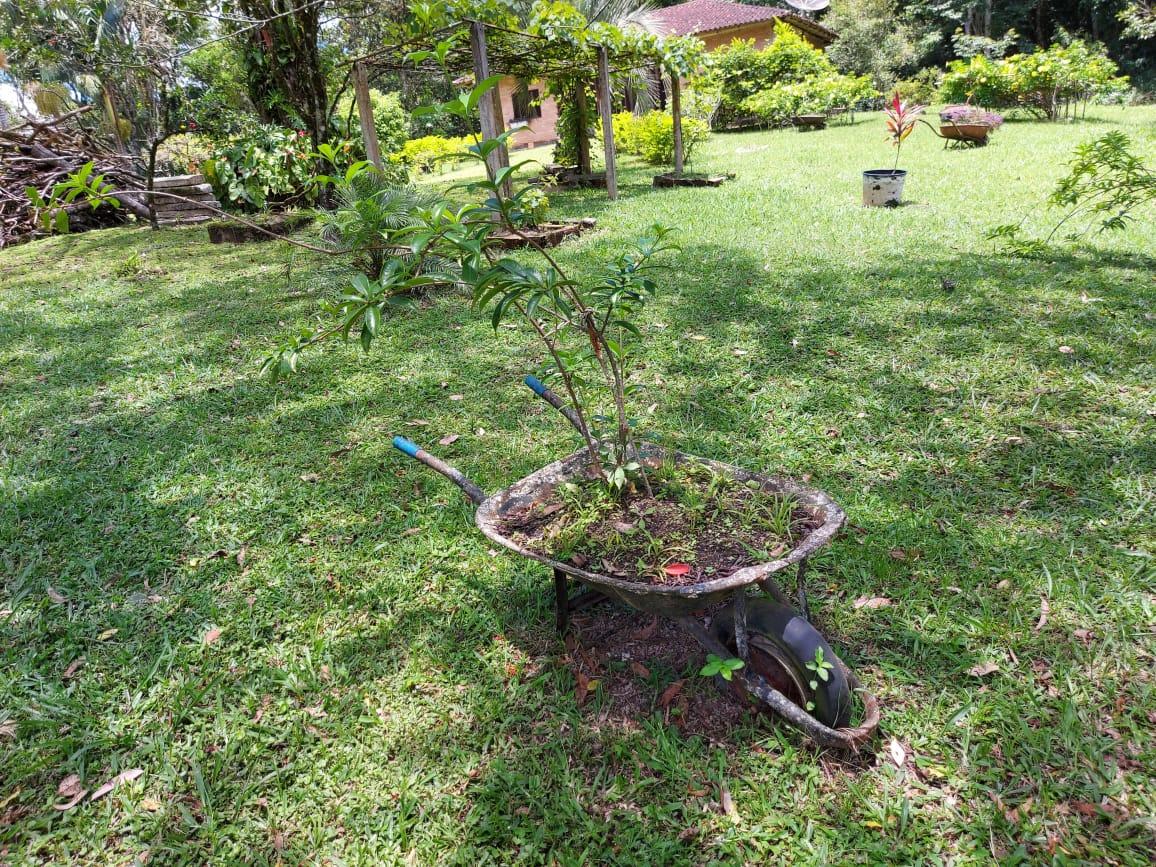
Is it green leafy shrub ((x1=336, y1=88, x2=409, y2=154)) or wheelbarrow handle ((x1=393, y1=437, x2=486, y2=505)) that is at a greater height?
green leafy shrub ((x1=336, y1=88, x2=409, y2=154))

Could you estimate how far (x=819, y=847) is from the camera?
66.7 inches

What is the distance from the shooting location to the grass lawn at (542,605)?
1816 millimetres

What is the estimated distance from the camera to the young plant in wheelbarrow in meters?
1.71

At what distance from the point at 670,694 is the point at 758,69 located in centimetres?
2247

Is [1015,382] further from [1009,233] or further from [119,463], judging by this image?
[119,463]

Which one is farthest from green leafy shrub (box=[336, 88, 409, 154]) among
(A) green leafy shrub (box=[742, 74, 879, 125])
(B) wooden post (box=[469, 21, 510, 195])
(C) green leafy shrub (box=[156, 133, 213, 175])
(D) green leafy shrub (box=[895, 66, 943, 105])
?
(D) green leafy shrub (box=[895, 66, 943, 105])

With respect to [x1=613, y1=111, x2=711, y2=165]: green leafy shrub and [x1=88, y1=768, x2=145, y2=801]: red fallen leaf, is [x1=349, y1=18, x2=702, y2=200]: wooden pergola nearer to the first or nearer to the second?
[x1=613, y1=111, x2=711, y2=165]: green leafy shrub

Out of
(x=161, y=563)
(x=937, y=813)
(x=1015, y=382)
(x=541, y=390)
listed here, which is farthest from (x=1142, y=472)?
(x=161, y=563)

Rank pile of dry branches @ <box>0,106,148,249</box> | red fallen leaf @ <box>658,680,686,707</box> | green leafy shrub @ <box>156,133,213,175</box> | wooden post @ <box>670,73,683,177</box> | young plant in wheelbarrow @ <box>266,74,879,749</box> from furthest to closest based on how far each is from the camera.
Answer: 1. green leafy shrub @ <box>156,133,213,175</box>
2. pile of dry branches @ <box>0,106,148,249</box>
3. wooden post @ <box>670,73,683,177</box>
4. red fallen leaf @ <box>658,680,686,707</box>
5. young plant in wheelbarrow @ <box>266,74,879,749</box>

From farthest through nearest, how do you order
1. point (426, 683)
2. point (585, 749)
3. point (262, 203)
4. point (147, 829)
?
point (262, 203)
point (426, 683)
point (585, 749)
point (147, 829)

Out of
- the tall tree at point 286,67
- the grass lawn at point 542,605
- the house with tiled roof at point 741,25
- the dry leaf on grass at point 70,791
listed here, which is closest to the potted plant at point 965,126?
the grass lawn at point 542,605

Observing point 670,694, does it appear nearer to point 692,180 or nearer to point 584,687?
point 584,687

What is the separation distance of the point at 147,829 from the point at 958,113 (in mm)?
14996

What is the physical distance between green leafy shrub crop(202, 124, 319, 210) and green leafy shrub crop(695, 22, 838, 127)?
1459 cm
